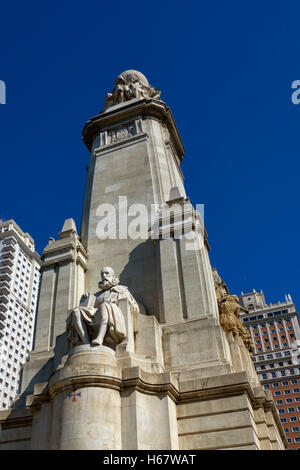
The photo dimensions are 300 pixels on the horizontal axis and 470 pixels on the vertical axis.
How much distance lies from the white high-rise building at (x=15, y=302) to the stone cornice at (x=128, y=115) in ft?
234

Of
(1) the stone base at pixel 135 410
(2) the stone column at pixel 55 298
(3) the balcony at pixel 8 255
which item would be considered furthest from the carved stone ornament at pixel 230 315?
(3) the balcony at pixel 8 255

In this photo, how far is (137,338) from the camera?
54.4 feet

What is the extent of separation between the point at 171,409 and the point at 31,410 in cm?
460

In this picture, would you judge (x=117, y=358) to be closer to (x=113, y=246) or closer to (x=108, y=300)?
(x=108, y=300)

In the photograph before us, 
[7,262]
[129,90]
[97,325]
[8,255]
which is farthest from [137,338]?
[8,255]

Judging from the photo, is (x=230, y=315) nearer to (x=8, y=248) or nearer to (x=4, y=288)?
(x=4, y=288)

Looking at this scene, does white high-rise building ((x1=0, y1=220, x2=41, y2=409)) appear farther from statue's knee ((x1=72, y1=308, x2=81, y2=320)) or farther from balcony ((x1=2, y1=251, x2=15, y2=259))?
statue's knee ((x1=72, y1=308, x2=81, y2=320))

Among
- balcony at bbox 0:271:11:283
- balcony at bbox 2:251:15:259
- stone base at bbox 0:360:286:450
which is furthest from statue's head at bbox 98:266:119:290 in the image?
balcony at bbox 2:251:15:259

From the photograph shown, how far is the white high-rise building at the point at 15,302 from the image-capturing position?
A: 92875 millimetres

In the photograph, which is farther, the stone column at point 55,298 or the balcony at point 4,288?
the balcony at point 4,288

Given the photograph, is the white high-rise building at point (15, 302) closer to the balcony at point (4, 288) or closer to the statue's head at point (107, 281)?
the balcony at point (4, 288)

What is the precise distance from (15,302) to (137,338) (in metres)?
97.1
